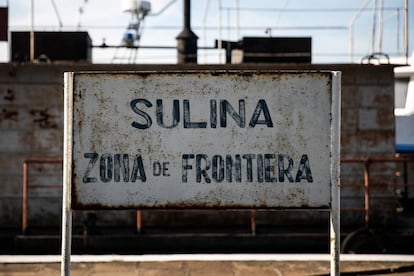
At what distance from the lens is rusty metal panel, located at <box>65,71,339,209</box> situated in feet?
10.4

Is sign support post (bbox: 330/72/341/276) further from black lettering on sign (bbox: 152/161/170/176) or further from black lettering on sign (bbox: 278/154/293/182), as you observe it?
black lettering on sign (bbox: 152/161/170/176)

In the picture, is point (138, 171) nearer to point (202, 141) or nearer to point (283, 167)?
point (202, 141)

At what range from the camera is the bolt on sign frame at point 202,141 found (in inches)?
125

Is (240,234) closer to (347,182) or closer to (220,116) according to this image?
(347,182)

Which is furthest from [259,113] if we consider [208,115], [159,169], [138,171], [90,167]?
[90,167]

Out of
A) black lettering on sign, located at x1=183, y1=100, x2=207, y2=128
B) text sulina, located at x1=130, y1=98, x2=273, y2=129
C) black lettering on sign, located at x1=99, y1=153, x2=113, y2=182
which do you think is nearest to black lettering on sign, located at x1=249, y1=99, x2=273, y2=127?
text sulina, located at x1=130, y1=98, x2=273, y2=129

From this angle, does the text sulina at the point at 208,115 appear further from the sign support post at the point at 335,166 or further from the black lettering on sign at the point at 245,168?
the sign support post at the point at 335,166

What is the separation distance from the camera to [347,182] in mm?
8031

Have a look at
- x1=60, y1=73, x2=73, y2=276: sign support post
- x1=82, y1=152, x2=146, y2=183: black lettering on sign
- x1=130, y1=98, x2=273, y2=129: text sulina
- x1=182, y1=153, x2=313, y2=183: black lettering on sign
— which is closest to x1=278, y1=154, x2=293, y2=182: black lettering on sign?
x1=182, y1=153, x2=313, y2=183: black lettering on sign

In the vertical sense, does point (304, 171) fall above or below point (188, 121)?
below

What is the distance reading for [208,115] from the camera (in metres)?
3.22

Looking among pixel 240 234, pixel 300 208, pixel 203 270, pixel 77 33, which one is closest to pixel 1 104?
pixel 77 33

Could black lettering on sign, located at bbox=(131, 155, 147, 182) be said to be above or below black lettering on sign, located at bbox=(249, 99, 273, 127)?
below

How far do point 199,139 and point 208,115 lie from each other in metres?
0.16
